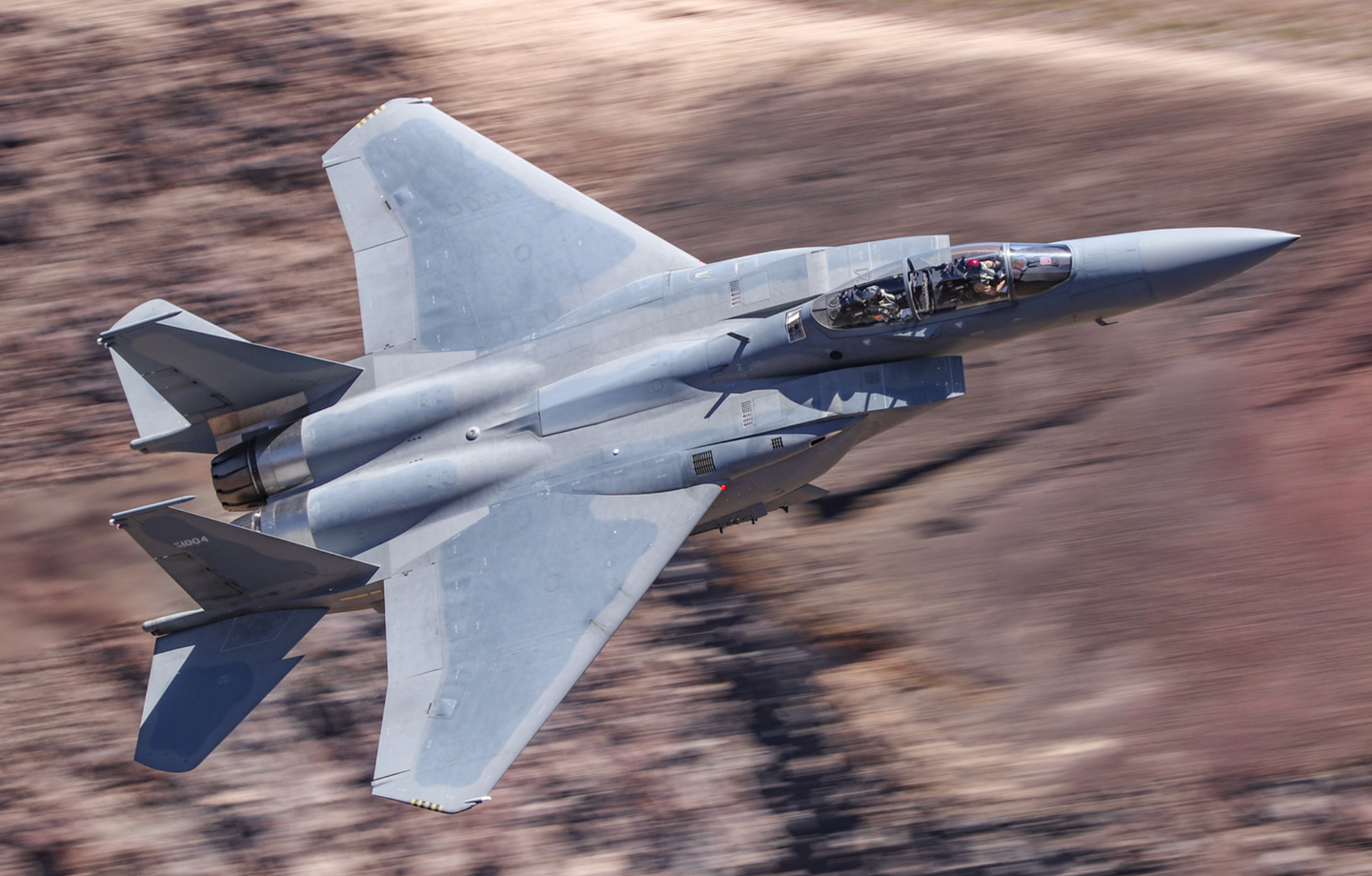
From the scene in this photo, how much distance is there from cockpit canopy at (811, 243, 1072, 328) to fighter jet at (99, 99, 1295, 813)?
0.09ft

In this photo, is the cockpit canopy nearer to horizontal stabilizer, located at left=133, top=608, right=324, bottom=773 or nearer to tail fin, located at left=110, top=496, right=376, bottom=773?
tail fin, located at left=110, top=496, right=376, bottom=773

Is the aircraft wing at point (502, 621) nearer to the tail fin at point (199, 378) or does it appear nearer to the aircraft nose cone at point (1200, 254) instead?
the tail fin at point (199, 378)

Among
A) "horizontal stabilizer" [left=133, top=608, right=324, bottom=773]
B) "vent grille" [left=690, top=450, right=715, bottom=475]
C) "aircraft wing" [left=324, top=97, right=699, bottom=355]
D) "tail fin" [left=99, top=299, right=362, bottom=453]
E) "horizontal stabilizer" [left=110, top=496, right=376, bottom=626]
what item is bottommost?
"horizontal stabilizer" [left=133, top=608, right=324, bottom=773]

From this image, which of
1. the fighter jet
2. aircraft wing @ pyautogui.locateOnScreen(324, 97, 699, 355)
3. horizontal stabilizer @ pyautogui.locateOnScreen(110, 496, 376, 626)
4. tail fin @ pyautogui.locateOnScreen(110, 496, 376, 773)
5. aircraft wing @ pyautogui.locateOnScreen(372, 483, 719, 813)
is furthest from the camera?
aircraft wing @ pyautogui.locateOnScreen(324, 97, 699, 355)

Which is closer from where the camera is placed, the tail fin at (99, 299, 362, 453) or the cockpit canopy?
the cockpit canopy

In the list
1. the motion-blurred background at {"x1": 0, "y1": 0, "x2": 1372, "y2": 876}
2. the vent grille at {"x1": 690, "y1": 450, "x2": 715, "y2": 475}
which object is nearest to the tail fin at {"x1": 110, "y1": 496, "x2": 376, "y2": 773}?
the motion-blurred background at {"x1": 0, "y1": 0, "x2": 1372, "y2": 876}

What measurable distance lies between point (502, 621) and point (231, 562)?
10.2 feet

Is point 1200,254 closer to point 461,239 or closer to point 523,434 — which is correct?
point 523,434

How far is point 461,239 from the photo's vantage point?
49.3 ft

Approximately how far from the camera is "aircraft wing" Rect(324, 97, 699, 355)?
47.2 feet

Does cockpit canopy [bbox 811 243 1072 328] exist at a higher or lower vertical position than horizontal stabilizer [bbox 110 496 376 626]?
higher

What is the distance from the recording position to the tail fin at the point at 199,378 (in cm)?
1357

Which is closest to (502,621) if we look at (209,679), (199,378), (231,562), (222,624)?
(231,562)

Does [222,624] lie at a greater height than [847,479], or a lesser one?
greater
